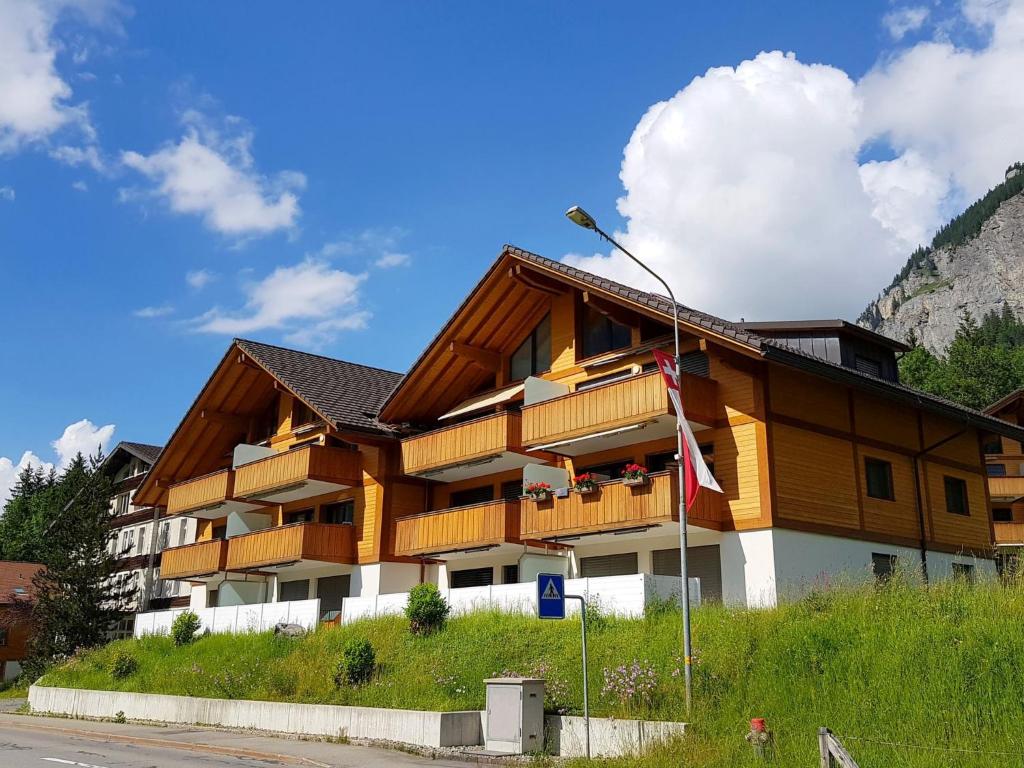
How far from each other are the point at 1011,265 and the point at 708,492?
6774 inches

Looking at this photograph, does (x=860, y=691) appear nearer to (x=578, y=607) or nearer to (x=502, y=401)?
(x=578, y=607)

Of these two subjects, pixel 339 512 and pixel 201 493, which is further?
pixel 201 493

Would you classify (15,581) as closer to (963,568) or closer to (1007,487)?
(963,568)

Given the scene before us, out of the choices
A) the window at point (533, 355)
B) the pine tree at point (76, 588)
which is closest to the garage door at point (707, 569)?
the window at point (533, 355)

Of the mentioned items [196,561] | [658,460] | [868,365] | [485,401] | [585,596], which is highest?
[868,365]

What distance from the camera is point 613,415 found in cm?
2517

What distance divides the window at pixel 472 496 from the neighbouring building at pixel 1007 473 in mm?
23855

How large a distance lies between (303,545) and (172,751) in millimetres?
13111

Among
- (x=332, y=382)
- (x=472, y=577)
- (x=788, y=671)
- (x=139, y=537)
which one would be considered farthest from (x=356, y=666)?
(x=139, y=537)

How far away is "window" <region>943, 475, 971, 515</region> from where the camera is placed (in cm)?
2928

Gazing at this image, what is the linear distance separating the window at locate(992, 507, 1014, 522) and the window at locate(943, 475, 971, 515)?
2014 centimetres

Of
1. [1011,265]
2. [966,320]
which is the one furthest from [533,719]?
[1011,265]

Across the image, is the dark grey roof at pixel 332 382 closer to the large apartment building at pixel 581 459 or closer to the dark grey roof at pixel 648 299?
the large apartment building at pixel 581 459

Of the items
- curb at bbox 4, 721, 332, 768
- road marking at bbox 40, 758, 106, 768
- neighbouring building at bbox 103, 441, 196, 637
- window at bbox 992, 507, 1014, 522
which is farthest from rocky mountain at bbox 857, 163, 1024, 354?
road marking at bbox 40, 758, 106, 768
